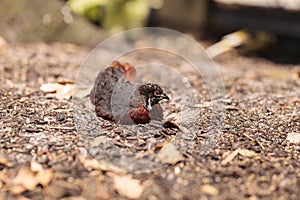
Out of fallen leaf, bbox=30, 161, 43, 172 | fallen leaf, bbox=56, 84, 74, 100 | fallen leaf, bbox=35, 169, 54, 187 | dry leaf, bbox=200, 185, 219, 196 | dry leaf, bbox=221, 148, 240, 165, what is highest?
fallen leaf, bbox=56, 84, 74, 100

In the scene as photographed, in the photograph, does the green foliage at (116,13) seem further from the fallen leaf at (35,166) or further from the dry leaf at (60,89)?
the fallen leaf at (35,166)

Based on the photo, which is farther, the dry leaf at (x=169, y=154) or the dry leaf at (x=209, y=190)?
the dry leaf at (x=169, y=154)

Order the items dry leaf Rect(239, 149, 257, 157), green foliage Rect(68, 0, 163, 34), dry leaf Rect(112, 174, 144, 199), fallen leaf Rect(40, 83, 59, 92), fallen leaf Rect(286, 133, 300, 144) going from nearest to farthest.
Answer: dry leaf Rect(112, 174, 144, 199) → dry leaf Rect(239, 149, 257, 157) → fallen leaf Rect(286, 133, 300, 144) → fallen leaf Rect(40, 83, 59, 92) → green foliage Rect(68, 0, 163, 34)

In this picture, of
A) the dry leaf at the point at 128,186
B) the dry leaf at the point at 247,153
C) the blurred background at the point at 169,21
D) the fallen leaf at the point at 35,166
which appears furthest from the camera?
the blurred background at the point at 169,21

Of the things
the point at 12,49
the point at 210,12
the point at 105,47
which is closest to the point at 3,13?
the point at 12,49

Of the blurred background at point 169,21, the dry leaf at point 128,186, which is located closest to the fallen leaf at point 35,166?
the dry leaf at point 128,186

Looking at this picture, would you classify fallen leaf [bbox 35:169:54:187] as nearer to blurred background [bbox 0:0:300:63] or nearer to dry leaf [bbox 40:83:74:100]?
dry leaf [bbox 40:83:74:100]

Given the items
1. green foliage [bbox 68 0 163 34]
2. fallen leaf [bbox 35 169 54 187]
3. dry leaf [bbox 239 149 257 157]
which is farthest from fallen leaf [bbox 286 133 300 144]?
green foliage [bbox 68 0 163 34]
